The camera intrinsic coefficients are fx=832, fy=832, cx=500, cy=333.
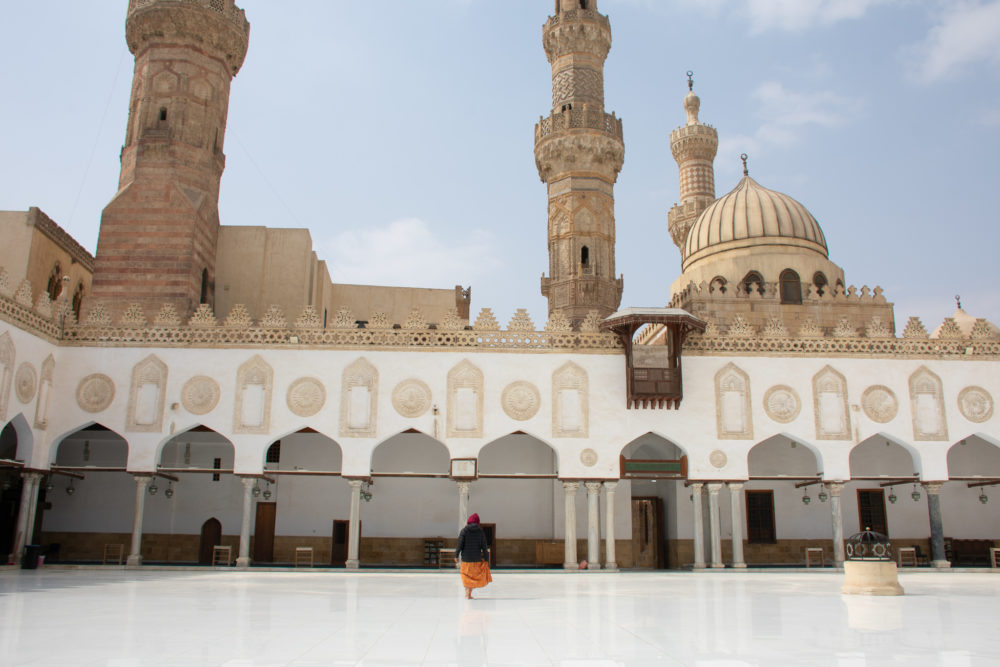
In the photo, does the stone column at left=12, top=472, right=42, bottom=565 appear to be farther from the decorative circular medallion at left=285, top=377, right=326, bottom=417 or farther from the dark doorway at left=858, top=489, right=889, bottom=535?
the dark doorway at left=858, top=489, right=889, bottom=535

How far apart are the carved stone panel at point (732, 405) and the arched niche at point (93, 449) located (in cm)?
1537

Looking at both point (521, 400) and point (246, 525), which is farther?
point (521, 400)

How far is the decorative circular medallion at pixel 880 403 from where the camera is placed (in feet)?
67.2

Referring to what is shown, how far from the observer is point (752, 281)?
2677 cm

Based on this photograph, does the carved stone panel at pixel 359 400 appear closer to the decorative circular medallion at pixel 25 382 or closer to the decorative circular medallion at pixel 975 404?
the decorative circular medallion at pixel 25 382

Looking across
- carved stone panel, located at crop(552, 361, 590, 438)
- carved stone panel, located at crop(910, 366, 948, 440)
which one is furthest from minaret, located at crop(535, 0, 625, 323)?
carved stone panel, located at crop(910, 366, 948, 440)

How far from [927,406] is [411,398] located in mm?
12761

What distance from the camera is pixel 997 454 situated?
76.1ft

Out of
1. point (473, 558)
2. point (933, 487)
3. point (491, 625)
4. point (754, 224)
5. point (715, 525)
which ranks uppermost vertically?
point (754, 224)

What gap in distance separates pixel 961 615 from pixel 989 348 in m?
14.5

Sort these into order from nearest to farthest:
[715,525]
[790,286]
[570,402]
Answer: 1. [715,525]
2. [570,402]
3. [790,286]

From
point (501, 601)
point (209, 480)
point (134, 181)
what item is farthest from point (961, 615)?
point (134, 181)

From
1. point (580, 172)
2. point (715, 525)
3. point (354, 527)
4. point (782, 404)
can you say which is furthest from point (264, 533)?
point (580, 172)

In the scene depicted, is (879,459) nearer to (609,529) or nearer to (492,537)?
(609,529)
